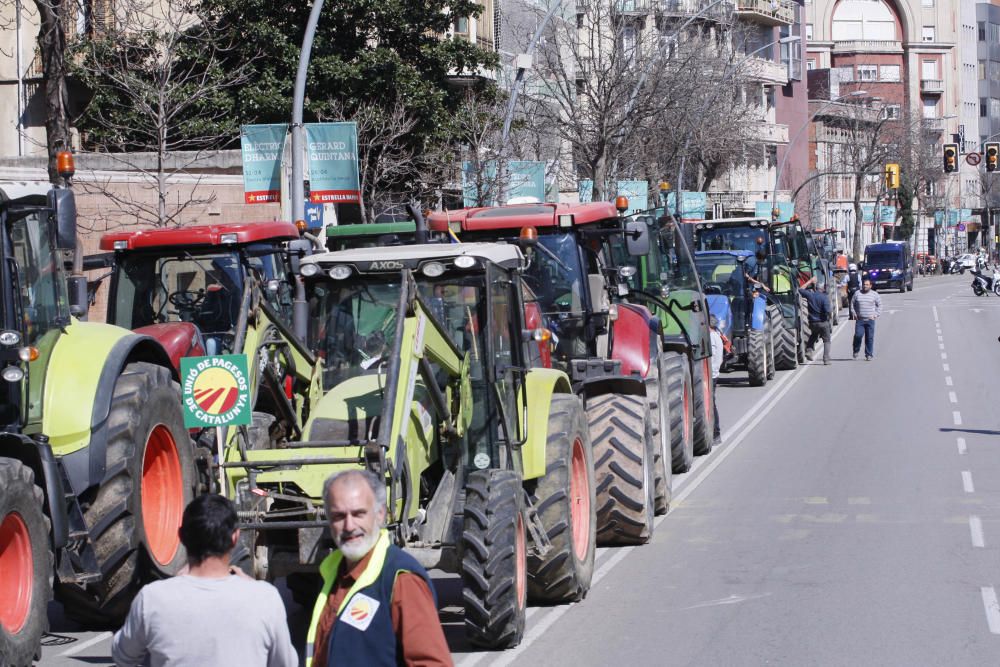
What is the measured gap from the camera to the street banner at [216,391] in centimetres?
812

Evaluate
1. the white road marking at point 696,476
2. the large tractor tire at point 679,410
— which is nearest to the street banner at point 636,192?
the white road marking at point 696,476

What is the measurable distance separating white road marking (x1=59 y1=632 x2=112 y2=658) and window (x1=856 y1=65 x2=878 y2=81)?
109 meters

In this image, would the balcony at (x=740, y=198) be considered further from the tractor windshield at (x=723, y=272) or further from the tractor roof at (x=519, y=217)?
the tractor roof at (x=519, y=217)

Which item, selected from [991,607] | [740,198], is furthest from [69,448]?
[740,198]

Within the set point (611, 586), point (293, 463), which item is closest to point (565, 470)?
point (611, 586)

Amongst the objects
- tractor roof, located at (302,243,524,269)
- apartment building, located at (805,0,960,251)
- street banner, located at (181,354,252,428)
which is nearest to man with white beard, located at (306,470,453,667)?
street banner, located at (181,354,252,428)

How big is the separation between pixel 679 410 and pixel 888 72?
10552 centimetres

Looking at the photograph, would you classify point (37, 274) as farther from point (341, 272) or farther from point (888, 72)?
point (888, 72)

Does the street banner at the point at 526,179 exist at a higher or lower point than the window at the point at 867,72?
lower

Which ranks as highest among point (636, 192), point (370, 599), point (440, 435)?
point (636, 192)

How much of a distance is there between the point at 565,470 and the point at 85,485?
2.94m

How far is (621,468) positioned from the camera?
39.5 ft

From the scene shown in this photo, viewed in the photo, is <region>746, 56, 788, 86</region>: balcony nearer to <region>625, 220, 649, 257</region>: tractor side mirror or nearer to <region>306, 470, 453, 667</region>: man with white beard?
<region>625, 220, 649, 257</region>: tractor side mirror

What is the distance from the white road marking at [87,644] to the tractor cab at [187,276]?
3778 millimetres
